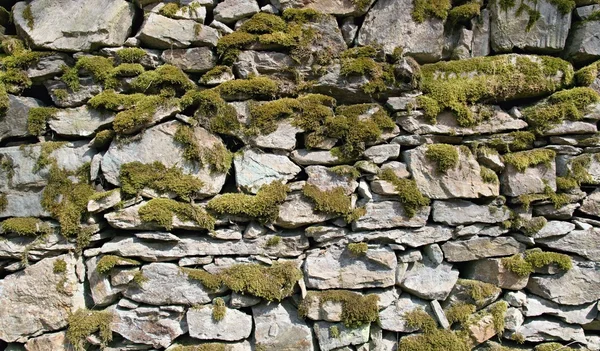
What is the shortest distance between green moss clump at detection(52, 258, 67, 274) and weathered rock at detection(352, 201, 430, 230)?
378 centimetres

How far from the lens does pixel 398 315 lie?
5.01m

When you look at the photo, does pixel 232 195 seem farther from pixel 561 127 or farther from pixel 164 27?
pixel 561 127

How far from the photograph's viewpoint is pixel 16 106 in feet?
16.7

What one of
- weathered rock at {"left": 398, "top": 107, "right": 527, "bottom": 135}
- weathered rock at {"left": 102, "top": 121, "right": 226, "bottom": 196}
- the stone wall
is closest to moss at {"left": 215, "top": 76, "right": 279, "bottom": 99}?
the stone wall

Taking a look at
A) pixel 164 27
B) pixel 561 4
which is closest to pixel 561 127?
pixel 561 4

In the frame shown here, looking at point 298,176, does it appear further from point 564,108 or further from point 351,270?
point 564,108

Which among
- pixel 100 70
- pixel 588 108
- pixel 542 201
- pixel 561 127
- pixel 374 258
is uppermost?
pixel 588 108

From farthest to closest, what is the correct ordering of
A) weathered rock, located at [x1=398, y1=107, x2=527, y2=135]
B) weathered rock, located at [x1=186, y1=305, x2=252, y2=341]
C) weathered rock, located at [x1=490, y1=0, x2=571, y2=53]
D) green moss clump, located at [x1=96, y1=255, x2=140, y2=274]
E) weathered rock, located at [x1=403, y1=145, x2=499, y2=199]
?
weathered rock, located at [x1=490, y1=0, x2=571, y2=53] < weathered rock, located at [x1=398, y1=107, x2=527, y2=135] < weathered rock, located at [x1=403, y1=145, x2=499, y2=199] < weathered rock, located at [x1=186, y1=305, x2=252, y2=341] < green moss clump, located at [x1=96, y1=255, x2=140, y2=274]

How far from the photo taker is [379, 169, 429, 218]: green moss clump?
16.4 feet

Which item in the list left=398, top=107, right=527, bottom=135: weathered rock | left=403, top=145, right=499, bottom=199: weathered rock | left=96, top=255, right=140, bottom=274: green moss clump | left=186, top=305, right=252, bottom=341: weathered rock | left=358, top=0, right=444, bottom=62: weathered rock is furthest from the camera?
A: left=358, top=0, right=444, bottom=62: weathered rock

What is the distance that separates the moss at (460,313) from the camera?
506cm

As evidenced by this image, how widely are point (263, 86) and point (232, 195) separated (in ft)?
5.04

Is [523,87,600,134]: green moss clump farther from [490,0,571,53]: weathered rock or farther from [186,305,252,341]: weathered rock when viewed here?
[186,305,252,341]: weathered rock

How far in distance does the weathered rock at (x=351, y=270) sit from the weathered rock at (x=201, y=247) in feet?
1.00
